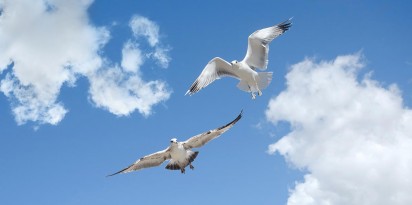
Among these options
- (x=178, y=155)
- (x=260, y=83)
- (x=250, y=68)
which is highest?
(x=250, y=68)

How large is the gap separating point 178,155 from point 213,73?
9.36ft

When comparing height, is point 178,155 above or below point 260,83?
below

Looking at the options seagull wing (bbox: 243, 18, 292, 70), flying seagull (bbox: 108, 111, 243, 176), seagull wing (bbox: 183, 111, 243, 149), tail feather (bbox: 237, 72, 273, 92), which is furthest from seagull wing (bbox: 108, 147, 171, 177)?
seagull wing (bbox: 243, 18, 292, 70)

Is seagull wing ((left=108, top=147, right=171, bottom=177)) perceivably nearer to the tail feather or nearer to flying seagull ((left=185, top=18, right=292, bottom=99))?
flying seagull ((left=185, top=18, right=292, bottom=99))

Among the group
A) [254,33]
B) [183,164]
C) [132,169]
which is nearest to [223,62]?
[254,33]

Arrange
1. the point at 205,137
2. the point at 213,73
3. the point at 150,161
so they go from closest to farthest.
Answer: the point at 205,137, the point at 150,161, the point at 213,73

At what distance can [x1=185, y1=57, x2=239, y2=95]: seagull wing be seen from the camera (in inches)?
495

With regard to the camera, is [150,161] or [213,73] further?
[213,73]

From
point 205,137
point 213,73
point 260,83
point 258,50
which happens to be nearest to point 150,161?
point 205,137

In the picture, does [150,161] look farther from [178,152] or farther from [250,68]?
[250,68]

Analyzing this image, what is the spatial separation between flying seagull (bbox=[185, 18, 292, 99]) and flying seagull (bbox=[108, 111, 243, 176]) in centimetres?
154

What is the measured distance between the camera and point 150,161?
11961 millimetres

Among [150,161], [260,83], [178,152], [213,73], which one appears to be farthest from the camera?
[213,73]

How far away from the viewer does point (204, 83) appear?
1262cm
